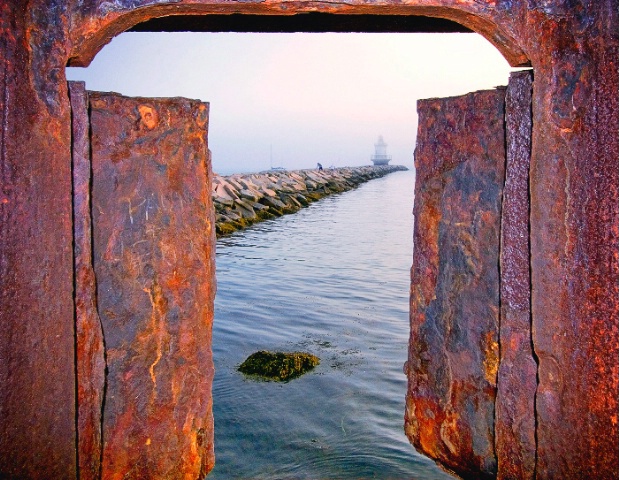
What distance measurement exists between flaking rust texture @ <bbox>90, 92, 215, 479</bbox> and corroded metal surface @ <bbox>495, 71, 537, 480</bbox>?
981 mm

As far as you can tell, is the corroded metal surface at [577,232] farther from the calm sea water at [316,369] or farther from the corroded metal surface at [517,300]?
the calm sea water at [316,369]

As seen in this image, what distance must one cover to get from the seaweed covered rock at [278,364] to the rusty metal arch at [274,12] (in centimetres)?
352

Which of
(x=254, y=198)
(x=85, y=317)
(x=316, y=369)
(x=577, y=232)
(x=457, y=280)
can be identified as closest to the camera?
(x=577, y=232)

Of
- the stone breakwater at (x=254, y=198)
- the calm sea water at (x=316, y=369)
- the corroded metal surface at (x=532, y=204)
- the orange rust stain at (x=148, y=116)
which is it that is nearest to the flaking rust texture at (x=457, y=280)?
the corroded metal surface at (x=532, y=204)

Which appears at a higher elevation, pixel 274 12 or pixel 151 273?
pixel 274 12

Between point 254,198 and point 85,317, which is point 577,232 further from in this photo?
point 254,198

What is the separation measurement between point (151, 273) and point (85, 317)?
239 millimetres

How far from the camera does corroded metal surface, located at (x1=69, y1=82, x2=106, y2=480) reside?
5.97 feet

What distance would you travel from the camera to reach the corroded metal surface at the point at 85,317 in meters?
1.82

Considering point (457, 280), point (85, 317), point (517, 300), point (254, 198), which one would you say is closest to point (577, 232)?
point (517, 300)

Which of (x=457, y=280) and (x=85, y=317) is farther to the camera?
(x=457, y=280)

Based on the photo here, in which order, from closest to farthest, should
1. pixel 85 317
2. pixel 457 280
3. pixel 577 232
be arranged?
pixel 577 232 → pixel 85 317 → pixel 457 280

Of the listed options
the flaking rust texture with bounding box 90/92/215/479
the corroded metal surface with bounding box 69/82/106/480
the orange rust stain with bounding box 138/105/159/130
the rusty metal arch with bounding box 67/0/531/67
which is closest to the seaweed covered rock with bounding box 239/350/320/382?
the flaking rust texture with bounding box 90/92/215/479

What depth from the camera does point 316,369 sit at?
5078 mm
